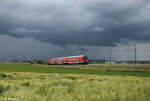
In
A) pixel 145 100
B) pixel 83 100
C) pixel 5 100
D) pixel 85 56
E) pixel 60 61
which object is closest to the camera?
pixel 5 100

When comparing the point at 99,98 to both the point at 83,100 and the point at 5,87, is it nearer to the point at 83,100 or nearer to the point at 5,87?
the point at 83,100

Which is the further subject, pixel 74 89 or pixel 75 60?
pixel 75 60

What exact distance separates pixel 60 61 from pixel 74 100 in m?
82.0

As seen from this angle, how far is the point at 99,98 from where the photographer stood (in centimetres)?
796

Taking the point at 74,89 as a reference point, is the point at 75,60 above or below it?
above

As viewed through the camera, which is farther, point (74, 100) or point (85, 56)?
point (85, 56)

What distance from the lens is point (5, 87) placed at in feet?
36.4

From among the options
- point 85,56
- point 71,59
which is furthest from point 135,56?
point 71,59

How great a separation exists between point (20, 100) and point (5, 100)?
56 centimetres

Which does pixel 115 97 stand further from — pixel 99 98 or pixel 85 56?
pixel 85 56

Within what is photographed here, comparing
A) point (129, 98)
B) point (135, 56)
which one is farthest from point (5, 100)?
point (135, 56)

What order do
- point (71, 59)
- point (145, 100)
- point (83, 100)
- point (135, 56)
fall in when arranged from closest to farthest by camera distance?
point (83, 100) → point (145, 100) → point (135, 56) → point (71, 59)

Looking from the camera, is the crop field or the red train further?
the red train

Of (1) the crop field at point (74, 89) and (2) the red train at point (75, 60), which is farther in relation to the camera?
(2) the red train at point (75, 60)
